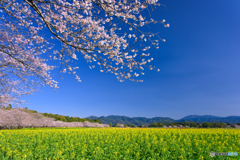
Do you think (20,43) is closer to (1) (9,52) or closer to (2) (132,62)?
(1) (9,52)

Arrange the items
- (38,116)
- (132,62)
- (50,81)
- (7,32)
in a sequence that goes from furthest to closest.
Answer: (38,116) → (50,81) → (7,32) → (132,62)

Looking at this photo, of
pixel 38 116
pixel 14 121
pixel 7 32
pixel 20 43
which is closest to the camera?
pixel 7 32

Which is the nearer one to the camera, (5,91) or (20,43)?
(20,43)

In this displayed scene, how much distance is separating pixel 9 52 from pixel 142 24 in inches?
357

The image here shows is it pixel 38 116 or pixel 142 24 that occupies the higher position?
pixel 142 24

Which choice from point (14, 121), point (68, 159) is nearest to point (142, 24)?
point (68, 159)

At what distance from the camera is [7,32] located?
307 inches

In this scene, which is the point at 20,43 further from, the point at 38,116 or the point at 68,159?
the point at 38,116

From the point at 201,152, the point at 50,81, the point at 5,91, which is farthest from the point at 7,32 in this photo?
the point at 201,152

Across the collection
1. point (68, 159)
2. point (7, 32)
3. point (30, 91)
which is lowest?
point (68, 159)

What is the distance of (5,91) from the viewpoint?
38.2 ft

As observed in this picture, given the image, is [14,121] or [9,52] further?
[14,121]

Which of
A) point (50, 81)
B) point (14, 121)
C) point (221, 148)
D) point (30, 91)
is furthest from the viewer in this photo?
point (14, 121)

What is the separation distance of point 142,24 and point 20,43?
8.20 metres
